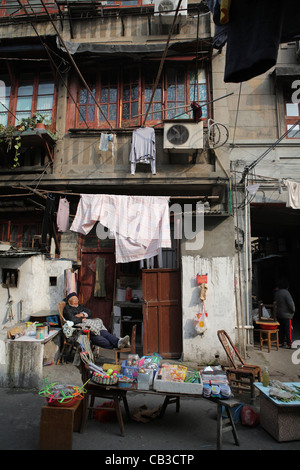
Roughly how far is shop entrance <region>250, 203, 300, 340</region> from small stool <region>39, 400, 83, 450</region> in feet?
28.3

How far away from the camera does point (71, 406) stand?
4.07 m

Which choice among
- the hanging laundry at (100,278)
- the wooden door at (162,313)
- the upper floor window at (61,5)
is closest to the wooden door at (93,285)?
the hanging laundry at (100,278)

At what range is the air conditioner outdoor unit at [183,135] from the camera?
29.8 feet

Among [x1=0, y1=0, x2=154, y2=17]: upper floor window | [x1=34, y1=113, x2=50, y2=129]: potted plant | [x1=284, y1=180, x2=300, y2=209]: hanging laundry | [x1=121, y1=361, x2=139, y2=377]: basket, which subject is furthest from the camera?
[x1=0, y1=0, x2=154, y2=17]: upper floor window

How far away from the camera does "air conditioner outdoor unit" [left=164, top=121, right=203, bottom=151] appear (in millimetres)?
9094

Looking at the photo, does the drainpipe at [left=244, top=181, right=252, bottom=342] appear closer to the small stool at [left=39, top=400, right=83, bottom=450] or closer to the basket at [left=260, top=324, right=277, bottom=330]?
the basket at [left=260, top=324, right=277, bottom=330]

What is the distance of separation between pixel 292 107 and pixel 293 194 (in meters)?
3.63

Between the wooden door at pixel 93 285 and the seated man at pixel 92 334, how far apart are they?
212 cm

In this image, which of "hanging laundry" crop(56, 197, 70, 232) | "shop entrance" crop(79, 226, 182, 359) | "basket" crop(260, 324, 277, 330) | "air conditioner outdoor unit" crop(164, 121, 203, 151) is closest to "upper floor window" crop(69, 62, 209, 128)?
"air conditioner outdoor unit" crop(164, 121, 203, 151)

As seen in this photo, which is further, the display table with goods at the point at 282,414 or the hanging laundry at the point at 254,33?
the display table with goods at the point at 282,414

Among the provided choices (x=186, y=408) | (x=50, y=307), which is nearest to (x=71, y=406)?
(x=186, y=408)

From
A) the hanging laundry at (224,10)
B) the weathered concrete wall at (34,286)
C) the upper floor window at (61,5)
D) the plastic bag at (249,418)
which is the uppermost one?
the upper floor window at (61,5)

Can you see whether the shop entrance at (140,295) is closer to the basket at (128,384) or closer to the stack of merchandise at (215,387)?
the stack of merchandise at (215,387)
